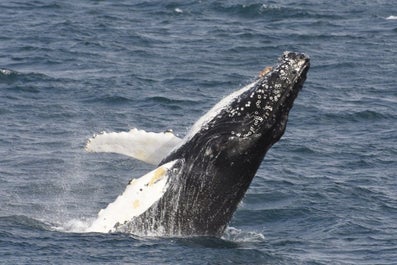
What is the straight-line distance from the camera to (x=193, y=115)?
104 ft

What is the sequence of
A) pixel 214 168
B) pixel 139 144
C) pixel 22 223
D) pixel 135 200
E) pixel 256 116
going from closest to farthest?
pixel 135 200 < pixel 256 116 < pixel 214 168 < pixel 139 144 < pixel 22 223

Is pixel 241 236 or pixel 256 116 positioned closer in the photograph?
pixel 256 116

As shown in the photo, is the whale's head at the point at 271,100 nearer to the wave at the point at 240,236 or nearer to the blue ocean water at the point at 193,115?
the blue ocean water at the point at 193,115

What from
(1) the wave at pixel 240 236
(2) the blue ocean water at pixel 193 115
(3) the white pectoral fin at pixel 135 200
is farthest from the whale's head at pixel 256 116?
(1) the wave at pixel 240 236

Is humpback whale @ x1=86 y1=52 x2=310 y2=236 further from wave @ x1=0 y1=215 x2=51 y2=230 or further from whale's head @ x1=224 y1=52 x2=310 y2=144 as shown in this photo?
wave @ x1=0 y1=215 x2=51 y2=230

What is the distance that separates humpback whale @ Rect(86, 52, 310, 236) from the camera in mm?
18062

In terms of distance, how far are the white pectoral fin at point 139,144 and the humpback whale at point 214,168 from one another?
0.92 metres

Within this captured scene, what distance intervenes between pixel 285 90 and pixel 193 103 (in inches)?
602

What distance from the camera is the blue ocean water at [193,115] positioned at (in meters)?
19.5

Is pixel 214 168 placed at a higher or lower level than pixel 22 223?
higher

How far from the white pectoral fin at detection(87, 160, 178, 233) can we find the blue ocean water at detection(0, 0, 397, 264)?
33 cm

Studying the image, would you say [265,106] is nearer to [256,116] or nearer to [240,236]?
[256,116]

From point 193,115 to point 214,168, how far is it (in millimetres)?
13366

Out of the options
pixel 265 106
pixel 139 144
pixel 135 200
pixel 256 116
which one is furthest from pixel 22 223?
pixel 265 106
